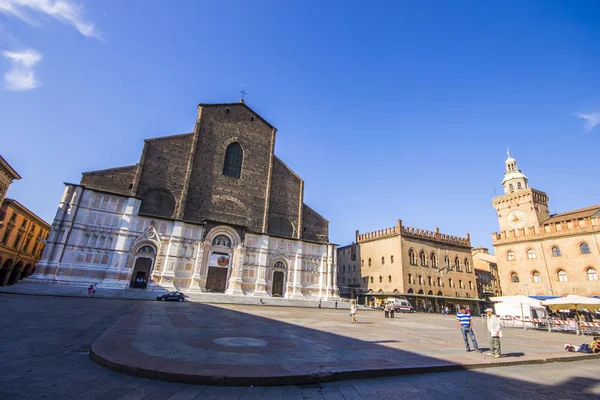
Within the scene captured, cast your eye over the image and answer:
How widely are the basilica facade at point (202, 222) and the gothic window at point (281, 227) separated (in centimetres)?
12

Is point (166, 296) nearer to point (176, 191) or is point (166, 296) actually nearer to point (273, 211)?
point (176, 191)

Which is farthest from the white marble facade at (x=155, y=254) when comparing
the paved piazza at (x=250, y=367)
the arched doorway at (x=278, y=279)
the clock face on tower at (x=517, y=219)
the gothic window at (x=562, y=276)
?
the clock face on tower at (x=517, y=219)

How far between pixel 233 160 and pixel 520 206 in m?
43.2

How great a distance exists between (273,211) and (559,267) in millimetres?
34421

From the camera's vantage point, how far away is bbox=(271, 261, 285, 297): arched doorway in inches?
1233

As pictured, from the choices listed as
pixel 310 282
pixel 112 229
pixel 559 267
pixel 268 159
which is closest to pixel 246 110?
pixel 268 159

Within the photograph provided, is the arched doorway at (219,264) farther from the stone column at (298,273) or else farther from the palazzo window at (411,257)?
the palazzo window at (411,257)

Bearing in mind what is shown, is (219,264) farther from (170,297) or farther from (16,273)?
(16,273)

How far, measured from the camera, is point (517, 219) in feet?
148

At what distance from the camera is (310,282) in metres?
32.9

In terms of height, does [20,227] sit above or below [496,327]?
above

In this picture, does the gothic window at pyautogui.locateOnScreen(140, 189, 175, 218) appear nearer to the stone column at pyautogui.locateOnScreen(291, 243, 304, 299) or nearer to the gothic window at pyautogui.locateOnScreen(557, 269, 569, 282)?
the stone column at pyautogui.locateOnScreen(291, 243, 304, 299)

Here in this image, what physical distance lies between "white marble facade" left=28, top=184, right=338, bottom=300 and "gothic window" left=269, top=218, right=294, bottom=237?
122cm

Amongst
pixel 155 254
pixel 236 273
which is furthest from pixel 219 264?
pixel 155 254
